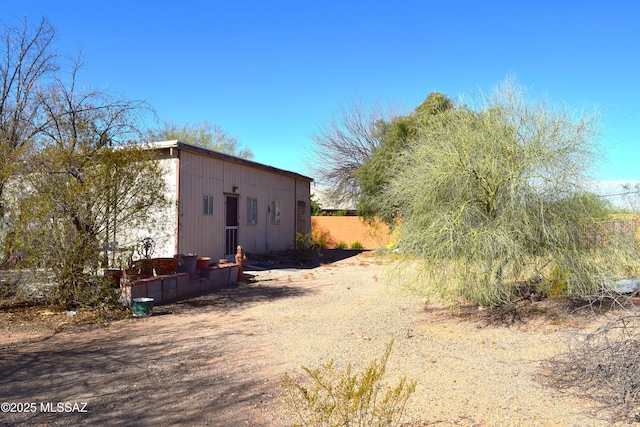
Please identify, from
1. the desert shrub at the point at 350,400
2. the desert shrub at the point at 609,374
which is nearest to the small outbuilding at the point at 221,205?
the desert shrub at the point at 350,400

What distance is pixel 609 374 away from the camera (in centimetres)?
446

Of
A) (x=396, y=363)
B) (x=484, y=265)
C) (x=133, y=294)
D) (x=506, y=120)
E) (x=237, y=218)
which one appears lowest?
(x=396, y=363)

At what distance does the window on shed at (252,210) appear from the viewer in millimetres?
16797

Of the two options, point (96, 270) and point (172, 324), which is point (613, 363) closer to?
point (172, 324)

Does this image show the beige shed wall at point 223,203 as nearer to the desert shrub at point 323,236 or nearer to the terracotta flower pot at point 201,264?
the terracotta flower pot at point 201,264

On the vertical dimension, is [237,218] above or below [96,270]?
above

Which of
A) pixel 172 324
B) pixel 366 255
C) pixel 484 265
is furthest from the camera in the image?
pixel 366 255

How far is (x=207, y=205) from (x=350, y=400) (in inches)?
440

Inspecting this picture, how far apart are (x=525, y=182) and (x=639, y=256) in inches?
99.1

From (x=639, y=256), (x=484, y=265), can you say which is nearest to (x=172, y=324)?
(x=484, y=265)

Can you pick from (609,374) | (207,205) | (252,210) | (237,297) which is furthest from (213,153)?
(609,374)

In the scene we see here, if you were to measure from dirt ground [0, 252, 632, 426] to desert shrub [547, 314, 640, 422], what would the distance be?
0.17 meters

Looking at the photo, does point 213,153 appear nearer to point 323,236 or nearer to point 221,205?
point 221,205

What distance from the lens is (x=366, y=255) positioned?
21.5 metres
